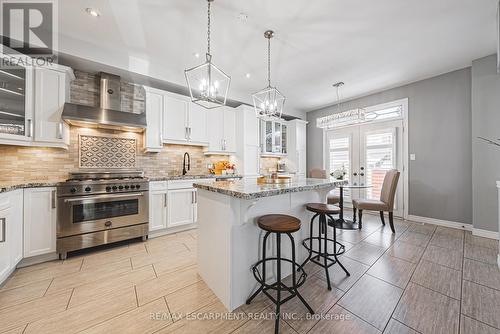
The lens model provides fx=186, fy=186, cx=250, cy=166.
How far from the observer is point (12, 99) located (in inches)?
87.0

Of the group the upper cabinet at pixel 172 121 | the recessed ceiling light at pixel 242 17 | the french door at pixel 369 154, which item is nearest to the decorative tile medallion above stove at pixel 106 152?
the upper cabinet at pixel 172 121

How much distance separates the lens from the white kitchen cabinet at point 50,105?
7.77 feet

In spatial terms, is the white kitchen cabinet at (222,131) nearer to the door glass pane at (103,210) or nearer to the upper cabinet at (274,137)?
the upper cabinet at (274,137)

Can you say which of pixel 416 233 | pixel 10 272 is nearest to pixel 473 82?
pixel 416 233

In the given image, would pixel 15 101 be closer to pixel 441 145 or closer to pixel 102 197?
pixel 102 197

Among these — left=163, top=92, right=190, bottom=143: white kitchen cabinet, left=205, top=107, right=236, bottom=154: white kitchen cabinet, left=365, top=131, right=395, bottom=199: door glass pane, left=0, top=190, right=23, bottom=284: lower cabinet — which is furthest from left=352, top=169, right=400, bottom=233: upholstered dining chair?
left=0, top=190, right=23, bottom=284: lower cabinet

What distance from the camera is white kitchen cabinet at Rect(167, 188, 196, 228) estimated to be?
315 cm

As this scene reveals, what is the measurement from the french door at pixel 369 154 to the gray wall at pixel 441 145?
23 cm

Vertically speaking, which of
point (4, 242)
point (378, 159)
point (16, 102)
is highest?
point (16, 102)

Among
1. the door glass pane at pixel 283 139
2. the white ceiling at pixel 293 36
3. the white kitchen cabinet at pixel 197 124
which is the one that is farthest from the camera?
the door glass pane at pixel 283 139

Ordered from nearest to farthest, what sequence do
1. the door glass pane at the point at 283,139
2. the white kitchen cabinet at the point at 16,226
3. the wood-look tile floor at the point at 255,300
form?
the wood-look tile floor at the point at 255,300, the white kitchen cabinet at the point at 16,226, the door glass pane at the point at 283,139

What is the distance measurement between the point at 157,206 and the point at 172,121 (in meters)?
1.58

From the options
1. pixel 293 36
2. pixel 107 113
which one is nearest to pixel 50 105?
Answer: pixel 107 113

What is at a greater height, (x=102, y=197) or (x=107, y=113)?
(x=107, y=113)
